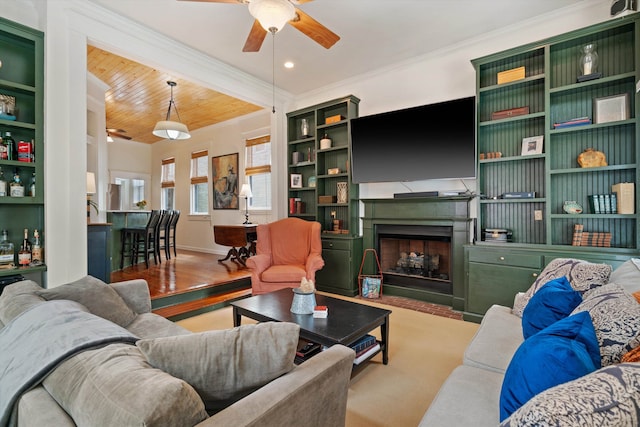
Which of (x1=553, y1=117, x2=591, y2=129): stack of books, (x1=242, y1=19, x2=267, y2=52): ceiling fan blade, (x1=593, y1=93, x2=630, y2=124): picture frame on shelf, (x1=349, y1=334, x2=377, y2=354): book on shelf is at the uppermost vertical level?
(x1=242, y1=19, x2=267, y2=52): ceiling fan blade

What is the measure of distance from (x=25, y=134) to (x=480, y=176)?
4597 millimetres

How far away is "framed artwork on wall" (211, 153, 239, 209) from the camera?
22.7 feet

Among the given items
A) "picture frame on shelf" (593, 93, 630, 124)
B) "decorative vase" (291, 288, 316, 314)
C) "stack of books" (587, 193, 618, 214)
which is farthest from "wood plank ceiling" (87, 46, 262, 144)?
"stack of books" (587, 193, 618, 214)

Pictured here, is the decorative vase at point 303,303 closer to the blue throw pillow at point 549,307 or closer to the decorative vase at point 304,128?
the blue throw pillow at point 549,307

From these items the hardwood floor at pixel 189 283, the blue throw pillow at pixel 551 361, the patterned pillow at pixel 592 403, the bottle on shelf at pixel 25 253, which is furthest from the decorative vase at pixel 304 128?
the patterned pillow at pixel 592 403

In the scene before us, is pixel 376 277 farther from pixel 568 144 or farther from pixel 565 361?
pixel 565 361

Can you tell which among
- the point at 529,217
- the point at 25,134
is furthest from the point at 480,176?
the point at 25,134

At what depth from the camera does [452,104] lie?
3480 mm

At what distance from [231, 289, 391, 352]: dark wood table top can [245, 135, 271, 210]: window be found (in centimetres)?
396

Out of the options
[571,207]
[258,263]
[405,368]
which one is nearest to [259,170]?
[258,263]

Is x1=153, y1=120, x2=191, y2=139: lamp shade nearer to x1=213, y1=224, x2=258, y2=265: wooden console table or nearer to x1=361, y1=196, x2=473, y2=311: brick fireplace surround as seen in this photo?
x1=213, y1=224, x2=258, y2=265: wooden console table

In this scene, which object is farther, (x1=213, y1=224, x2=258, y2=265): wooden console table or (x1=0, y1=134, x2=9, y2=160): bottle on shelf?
(x1=213, y1=224, x2=258, y2=265): wooden console table

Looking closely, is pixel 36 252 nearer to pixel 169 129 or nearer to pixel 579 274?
pixel 169 129

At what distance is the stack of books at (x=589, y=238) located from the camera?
2822 mm
